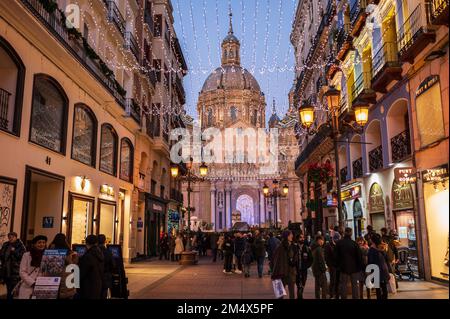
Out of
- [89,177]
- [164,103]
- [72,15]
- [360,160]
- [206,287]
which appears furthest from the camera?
[164,103]

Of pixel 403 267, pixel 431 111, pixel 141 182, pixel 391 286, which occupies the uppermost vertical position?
pixel 141 182

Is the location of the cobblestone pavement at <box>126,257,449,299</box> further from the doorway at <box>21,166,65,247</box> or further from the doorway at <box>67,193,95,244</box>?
the doorway at <box>21,166,65,247</box>

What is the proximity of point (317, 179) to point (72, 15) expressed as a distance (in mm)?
12582

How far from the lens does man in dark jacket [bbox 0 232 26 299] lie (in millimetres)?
8992

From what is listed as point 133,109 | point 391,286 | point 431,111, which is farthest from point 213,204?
point 431,111

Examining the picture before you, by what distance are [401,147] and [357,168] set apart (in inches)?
209

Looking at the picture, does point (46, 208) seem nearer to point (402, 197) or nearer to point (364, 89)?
point (402, 197)

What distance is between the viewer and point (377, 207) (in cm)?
1716

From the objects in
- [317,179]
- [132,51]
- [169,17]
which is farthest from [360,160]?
[169,17]

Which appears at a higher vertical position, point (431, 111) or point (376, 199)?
point (431, 111)

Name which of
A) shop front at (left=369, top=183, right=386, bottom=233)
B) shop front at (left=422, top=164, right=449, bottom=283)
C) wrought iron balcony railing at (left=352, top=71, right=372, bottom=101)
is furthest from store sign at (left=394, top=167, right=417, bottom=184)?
shop front at (left=422, top=164, right=449, bottom=283)

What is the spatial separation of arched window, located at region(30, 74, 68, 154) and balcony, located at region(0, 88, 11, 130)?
1.00 m

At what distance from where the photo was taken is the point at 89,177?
1602cm
